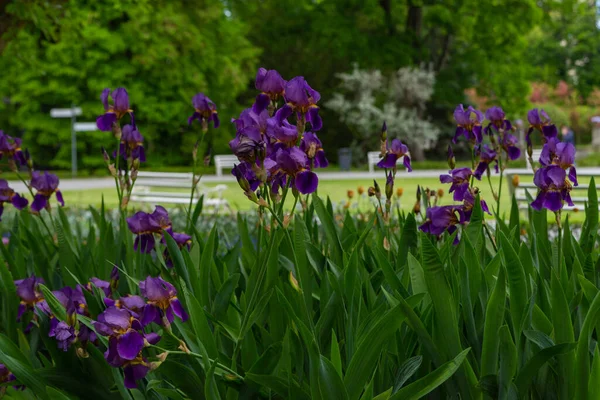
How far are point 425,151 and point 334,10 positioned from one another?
875 cm

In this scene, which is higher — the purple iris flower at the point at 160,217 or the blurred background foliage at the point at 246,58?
the blurred background foliage at the point at 246,58

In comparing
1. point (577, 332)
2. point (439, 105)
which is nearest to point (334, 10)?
point (439, 105)

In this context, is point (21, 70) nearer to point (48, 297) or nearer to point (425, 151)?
point (425, 151)

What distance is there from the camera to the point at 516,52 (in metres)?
22.5

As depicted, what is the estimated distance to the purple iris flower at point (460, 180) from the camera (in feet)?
7.79

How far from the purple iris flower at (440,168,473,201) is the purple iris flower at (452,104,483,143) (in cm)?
30

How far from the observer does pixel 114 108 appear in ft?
8.70

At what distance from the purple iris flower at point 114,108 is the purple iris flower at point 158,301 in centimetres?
110

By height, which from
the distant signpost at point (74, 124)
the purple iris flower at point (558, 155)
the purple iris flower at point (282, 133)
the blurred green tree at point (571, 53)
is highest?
the blurred green tree at point (571, 53)

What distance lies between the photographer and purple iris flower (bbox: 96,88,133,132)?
2.63 metres

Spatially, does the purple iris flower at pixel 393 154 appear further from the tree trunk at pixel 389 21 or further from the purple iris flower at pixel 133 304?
the tree trunk at pixel 389 21

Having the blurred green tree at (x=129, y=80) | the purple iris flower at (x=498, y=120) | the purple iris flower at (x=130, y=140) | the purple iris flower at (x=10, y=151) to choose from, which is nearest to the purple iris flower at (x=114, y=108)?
the purple iris flower at (x=130, y=140)

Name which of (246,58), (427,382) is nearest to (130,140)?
(427,382)

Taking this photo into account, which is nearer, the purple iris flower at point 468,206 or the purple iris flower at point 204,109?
the purple iris flower at point 468,206
